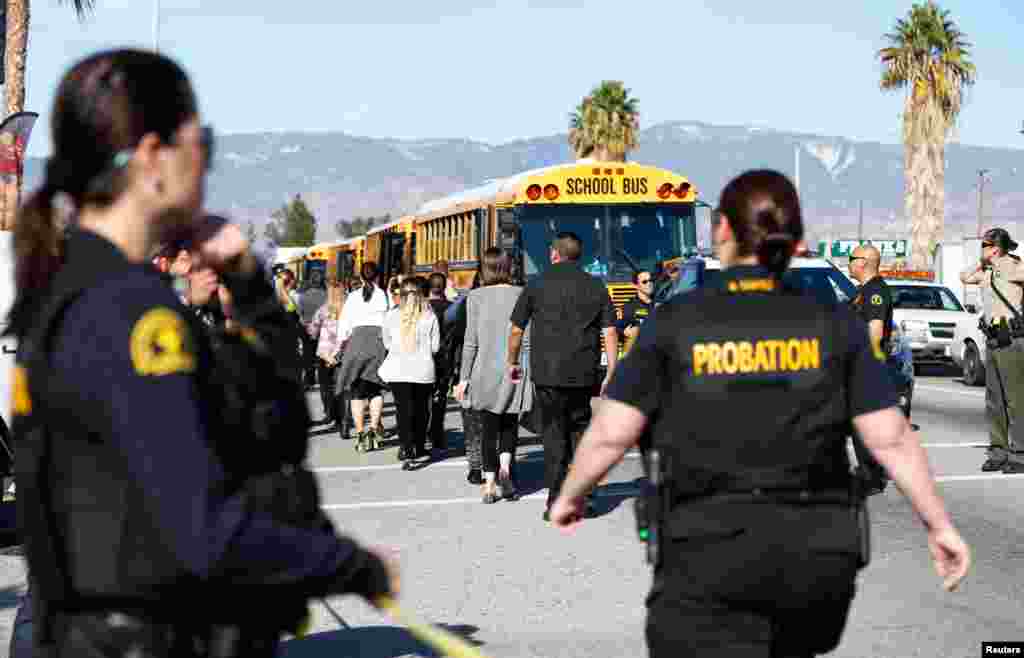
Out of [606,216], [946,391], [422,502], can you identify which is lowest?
[946,391]

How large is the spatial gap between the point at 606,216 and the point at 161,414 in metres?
17.9

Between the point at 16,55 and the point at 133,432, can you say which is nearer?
the point at 133,432

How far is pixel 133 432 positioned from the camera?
228cm

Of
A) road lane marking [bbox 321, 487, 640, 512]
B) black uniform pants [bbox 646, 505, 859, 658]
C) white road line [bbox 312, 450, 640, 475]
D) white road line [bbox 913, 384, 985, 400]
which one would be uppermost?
black uniform pants [bbox 646, 505, 859, 658]

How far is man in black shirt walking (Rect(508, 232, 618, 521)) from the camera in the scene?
10.7m

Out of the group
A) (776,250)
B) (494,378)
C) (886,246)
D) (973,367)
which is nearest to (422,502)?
(494,378)

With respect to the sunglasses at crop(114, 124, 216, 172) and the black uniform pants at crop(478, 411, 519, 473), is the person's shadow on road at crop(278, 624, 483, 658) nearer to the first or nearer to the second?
the black uniform pants at crop(478, 411, 519, 473)

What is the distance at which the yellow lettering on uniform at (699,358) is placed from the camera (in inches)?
144

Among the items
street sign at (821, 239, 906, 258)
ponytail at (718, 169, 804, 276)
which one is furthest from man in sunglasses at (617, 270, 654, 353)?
street sign at (821, 239, 906, 258)

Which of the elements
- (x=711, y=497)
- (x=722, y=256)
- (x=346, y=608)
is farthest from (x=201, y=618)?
(x=346, y=608)

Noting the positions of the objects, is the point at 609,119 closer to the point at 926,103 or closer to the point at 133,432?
the point at 926,103

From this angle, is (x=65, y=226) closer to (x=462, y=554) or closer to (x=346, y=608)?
(x=346, y=608)

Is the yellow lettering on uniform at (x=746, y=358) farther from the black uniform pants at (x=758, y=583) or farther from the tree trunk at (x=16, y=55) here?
the tree trunk at (x=16, y=55)

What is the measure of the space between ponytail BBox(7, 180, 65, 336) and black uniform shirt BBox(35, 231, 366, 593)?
0.44 feet
